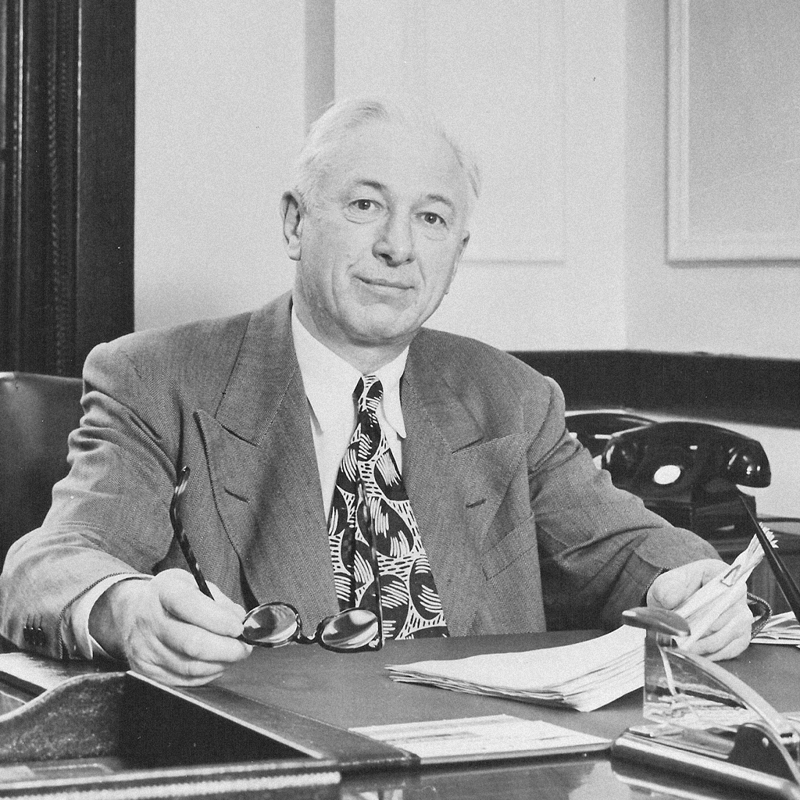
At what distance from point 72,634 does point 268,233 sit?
2001 millimetres

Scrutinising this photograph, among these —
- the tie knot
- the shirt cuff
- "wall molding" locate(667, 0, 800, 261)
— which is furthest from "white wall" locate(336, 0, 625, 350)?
the shirt cuff

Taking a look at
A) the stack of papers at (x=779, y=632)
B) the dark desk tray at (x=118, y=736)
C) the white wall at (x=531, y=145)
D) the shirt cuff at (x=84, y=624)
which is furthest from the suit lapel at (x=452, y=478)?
the white wall at (x=531, y=145)

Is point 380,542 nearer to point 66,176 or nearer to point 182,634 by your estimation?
point 182,634

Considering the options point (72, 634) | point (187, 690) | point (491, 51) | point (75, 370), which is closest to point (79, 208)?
point (75, 370)

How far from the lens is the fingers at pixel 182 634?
1479 mm

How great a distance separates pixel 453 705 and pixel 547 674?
15cm

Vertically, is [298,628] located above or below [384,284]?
below

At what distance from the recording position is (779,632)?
1.99 m

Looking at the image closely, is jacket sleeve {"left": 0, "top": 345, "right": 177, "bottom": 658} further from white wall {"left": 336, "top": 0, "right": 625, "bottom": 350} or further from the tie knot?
white wall {"left": 336, "top": 0, "right": 625, "bottom": 350}

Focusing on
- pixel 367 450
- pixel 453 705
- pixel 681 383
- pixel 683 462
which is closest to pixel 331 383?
pixel 367 450

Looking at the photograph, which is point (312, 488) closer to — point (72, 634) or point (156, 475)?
point (156, 475)

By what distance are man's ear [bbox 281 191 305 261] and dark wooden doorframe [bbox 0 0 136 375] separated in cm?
109

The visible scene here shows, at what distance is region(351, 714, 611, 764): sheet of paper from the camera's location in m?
1.26

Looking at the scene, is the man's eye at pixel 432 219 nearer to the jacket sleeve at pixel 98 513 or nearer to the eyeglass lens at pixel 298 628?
the jacket sleeve at pixel 98 513
